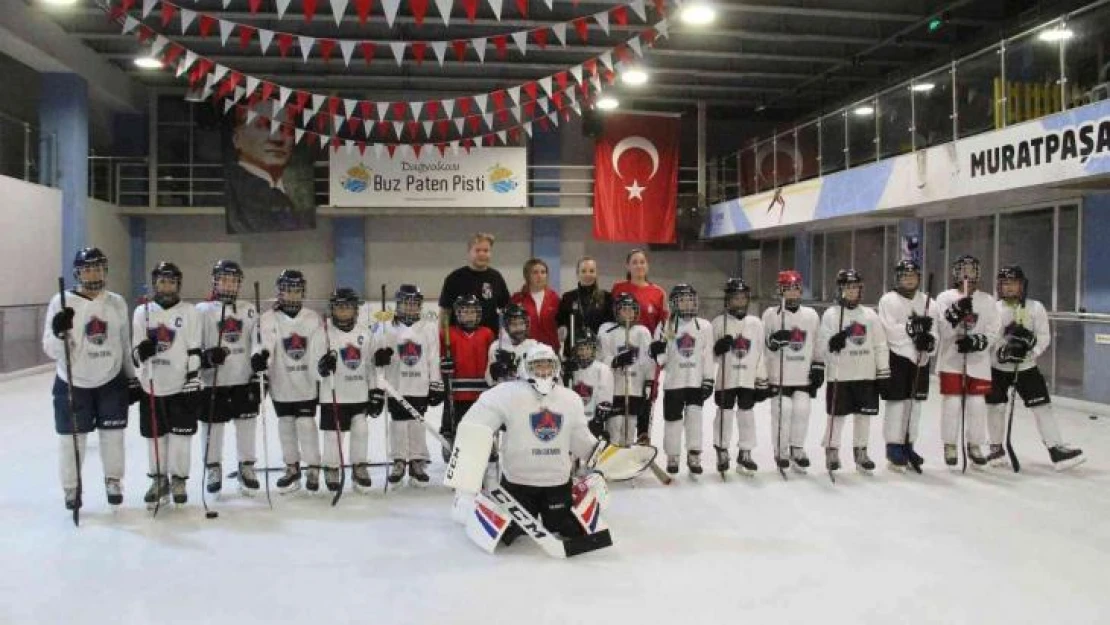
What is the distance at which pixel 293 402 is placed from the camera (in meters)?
5.53

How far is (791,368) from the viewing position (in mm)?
6121

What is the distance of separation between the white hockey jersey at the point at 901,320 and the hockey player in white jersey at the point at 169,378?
197 inches

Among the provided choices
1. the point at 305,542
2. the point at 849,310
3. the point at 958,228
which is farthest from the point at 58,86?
the point at 958,228

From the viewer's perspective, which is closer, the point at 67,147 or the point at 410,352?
the point at 410,352

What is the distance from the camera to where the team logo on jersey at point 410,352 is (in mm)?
5734

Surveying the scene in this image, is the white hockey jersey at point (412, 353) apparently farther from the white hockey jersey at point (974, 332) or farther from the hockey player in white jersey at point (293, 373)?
the white hockey jersey at point (974, 332)

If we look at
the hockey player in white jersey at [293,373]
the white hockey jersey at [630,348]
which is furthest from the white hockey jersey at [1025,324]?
the hockey player in white jersey at [293,373]

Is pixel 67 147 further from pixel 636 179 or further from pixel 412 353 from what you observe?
pixel 412 353

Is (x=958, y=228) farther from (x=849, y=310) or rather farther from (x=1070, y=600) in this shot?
(x=1070, y=600)

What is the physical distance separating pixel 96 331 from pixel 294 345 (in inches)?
46.4

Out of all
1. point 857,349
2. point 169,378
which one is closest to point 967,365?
point 857,349

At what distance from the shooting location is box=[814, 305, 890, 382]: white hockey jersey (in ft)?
20.2

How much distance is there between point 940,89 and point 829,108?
8.09 m

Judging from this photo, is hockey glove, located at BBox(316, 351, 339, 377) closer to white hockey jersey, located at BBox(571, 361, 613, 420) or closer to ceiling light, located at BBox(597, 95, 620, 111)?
white hockey jersey, located at BBox(571, 361, 613, 420)
